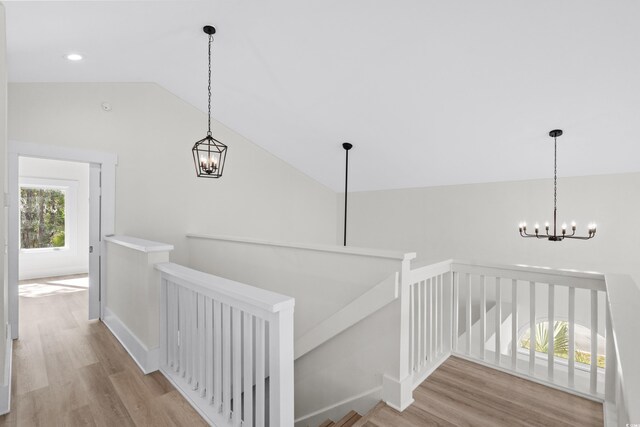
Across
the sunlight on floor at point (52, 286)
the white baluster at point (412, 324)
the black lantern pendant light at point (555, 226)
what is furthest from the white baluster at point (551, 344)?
the sunlight on floor at point (52, 286)

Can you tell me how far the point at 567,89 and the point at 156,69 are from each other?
4.28 metres

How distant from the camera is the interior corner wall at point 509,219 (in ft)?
13.4

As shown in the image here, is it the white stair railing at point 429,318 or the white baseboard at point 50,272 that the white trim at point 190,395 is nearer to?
the white stair railing at point 429,318

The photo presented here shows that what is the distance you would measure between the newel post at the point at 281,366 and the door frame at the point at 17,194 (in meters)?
2.85

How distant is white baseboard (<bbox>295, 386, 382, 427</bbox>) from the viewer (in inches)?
86.2

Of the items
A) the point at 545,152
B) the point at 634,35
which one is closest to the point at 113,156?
the point at 634,35

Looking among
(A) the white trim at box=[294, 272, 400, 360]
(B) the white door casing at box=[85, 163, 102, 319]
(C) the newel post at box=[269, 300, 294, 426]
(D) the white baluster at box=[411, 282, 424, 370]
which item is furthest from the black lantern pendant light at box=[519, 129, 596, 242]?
(B) the white door casing at box=[85, 163, 102, 319]

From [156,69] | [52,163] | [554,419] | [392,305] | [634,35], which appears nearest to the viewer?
[554,419]

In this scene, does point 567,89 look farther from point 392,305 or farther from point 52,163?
point 52,163

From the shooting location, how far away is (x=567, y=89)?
9.65ft

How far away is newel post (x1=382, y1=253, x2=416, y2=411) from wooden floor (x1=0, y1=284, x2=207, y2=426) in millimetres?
1149

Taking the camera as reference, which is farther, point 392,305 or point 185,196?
point 185,196

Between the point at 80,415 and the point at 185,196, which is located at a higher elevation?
the point at 185,196

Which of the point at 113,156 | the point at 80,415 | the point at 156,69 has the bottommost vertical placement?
the point at 80,415
